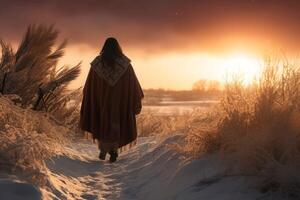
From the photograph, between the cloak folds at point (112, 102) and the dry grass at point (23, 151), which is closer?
the dry grass at point (23, 151)

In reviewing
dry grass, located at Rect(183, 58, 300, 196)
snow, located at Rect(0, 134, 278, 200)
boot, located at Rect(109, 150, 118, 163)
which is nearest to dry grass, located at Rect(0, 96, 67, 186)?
snow, located at Rect(0, 134, 278, 200)

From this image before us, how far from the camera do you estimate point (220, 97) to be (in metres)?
5.85

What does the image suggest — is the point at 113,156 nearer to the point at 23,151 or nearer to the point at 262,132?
the point at 23,151

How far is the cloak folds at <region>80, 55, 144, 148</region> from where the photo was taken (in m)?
8.16

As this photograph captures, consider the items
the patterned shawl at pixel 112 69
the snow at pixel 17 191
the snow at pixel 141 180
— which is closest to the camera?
the snow at pixel 17 191

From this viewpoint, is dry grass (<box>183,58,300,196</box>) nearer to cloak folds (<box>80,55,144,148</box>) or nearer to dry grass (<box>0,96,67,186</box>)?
dry grass (<box>0,96,67,186</box>)

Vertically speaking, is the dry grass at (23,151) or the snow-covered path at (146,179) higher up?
the dry grass at (23,151)

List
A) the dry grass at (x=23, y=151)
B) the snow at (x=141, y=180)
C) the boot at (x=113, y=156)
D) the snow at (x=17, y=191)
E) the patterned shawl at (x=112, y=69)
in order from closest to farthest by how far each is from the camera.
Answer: the snow at (x=17, y=191) < the snow at (x=141, y=180) < the dry grass at (x=23, y=151) < the boot at (x=113, y=156) < the patterned shawl at (x=112, y=69)

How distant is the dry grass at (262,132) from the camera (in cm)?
408

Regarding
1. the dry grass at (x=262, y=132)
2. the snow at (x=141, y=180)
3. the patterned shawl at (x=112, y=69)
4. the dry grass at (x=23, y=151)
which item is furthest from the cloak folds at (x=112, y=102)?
the dry grass at (x=23, y=151)

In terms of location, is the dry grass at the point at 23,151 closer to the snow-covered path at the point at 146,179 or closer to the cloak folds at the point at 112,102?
the snow-covered path at the point at 146,179

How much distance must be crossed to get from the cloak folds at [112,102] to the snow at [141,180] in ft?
1.60

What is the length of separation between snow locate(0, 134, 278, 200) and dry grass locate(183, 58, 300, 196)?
16cm

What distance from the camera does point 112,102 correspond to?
827 cm
